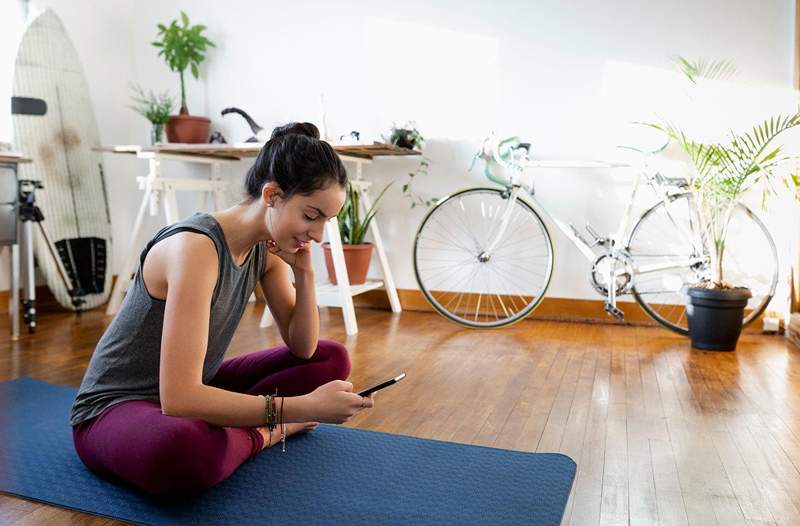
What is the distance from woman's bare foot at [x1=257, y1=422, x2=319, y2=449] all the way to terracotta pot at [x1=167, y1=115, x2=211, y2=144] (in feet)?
8.35

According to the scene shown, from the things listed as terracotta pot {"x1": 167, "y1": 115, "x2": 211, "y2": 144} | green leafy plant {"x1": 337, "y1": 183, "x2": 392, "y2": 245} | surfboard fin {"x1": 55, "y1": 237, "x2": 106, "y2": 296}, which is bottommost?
surfboard fin {"x1": 55, "y1": 237, "x2": 106, "y2": 296}

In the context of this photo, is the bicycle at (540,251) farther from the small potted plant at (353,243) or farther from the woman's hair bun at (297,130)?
the woman's hair bun at (297,130)

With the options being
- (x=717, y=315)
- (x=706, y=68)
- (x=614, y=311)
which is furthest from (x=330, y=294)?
(x=706, y=68)

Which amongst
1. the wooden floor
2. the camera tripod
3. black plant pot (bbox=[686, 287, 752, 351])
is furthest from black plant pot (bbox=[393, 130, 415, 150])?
the camera tripod

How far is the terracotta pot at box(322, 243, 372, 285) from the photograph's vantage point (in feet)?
11.3

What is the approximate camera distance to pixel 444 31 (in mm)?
3631

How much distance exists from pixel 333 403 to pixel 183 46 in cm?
316

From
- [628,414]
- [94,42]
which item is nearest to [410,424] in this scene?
[628,414]

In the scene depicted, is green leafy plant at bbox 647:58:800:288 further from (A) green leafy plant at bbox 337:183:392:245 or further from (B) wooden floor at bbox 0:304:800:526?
(A) green leafy plant at bbox 337:183:392:245

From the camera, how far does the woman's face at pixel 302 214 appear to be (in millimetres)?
1338

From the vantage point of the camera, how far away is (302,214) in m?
1.35

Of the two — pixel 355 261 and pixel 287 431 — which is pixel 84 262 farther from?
pixel 287 431

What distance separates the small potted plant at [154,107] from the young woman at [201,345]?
8.55ft

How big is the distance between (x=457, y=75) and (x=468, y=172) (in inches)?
19.7
